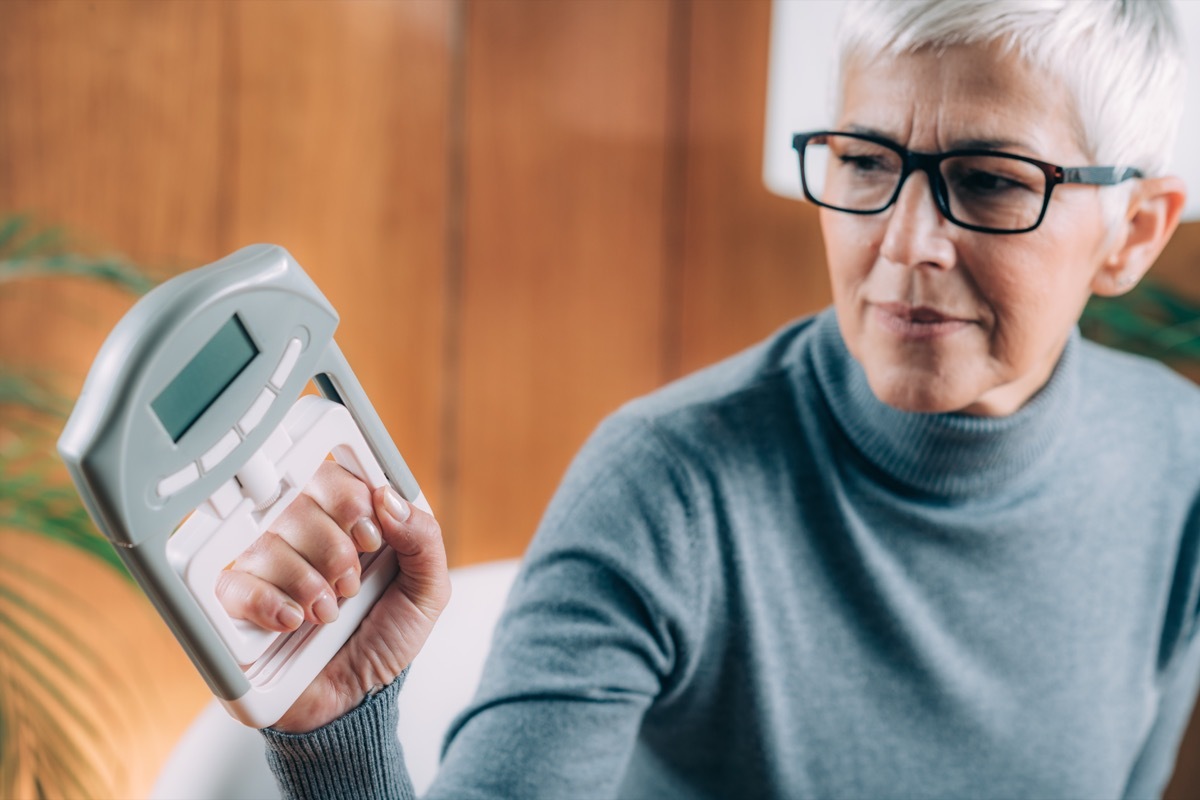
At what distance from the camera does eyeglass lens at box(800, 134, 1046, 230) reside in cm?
79

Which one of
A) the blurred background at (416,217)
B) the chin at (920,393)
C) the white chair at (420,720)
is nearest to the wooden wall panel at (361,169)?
the blurred background at (416,217)

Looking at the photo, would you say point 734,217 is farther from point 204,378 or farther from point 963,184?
point 204,378

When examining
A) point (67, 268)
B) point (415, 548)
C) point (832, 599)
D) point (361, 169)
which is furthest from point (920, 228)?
point (361, 169)

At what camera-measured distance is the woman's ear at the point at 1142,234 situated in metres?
0.89

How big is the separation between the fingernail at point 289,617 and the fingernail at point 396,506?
0.20ft

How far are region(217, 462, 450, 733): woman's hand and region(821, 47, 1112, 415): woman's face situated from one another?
0.46m

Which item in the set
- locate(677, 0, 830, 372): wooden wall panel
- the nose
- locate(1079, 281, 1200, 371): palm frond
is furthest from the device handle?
locate(677, 0, 830, 372): wooden wall panel

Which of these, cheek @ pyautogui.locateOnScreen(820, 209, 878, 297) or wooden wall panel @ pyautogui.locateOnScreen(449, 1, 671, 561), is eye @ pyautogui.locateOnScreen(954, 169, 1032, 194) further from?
wooden wall panel @ pyautogui.locateOnScreen(449, 1, 671, 561)

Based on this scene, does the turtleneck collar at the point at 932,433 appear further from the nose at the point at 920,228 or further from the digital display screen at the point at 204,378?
the digital display screen at the point at 204,378

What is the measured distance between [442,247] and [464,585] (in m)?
0.84

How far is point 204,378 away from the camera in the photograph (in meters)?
0.41

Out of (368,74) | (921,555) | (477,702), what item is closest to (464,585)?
(477,702)

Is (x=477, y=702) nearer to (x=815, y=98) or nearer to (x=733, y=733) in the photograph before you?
(x=733, y=733)

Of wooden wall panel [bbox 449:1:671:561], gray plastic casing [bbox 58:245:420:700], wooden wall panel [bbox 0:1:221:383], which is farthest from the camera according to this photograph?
wooden wall panel [bbox 449:1:671:561]
